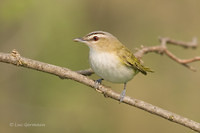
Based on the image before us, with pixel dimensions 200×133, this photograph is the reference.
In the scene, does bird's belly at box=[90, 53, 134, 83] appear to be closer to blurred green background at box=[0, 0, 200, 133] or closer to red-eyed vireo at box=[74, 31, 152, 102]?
red-eyed vireo at box=[74, 31, 152, 102]

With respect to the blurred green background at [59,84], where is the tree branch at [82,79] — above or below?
below

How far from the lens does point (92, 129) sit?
20.3 feet

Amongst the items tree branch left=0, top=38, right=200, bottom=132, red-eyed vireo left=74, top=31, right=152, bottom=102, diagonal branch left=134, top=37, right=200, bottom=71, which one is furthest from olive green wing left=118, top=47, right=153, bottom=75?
tree branch left=0, top=38, right=200, bottom=132

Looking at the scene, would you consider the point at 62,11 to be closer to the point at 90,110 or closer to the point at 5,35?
the point at 5,35

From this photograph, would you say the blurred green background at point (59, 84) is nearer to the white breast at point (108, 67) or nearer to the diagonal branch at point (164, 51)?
the diagonal branch at point (164, 51)

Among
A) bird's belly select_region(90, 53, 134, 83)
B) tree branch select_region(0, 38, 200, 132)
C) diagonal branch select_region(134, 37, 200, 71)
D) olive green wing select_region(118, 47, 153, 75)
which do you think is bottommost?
tree branch select_region(0, 38, 200, 132)

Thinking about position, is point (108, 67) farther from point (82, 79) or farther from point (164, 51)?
point (164, 51)

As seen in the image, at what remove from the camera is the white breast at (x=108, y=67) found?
448 centimetres

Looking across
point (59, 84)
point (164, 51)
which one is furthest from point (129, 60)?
point (59, 84)

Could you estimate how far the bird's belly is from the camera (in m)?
4.48

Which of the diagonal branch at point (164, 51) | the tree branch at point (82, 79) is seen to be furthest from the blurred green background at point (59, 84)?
the tree branch at point (82, 79)

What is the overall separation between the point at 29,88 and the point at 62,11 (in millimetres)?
1770

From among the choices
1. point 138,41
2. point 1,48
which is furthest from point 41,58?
point 138,41

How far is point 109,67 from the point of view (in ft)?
14.8
